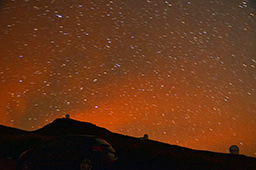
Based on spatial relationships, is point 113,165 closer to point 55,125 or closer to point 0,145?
point 0,145

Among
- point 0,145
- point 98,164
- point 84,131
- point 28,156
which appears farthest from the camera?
point 84,131

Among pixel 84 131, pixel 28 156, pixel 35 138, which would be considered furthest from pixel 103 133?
pixel 28 156

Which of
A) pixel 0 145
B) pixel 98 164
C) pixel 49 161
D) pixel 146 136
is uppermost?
pixel 98 164

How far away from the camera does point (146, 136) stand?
1438 inches

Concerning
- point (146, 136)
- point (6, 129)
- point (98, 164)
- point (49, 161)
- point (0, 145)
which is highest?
point (98, 164)

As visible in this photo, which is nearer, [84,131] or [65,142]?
[65,142]

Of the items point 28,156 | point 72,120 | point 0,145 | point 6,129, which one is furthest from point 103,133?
point 28,156

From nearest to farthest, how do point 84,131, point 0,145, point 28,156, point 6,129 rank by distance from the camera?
point 28,156
point 0,145
point 84,131
point 6,129

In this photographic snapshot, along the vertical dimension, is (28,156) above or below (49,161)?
below

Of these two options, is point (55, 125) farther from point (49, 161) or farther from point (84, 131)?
point (49, 161)

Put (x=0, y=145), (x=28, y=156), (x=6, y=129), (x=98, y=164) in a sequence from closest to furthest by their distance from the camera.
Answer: (x=98, y=164) < (x=28, y=156) < (x=0, y=145) < (x=6, y=129)

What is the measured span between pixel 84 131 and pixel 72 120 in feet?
15.0

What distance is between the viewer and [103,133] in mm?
43812

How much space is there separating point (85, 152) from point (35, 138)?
29.2 m
